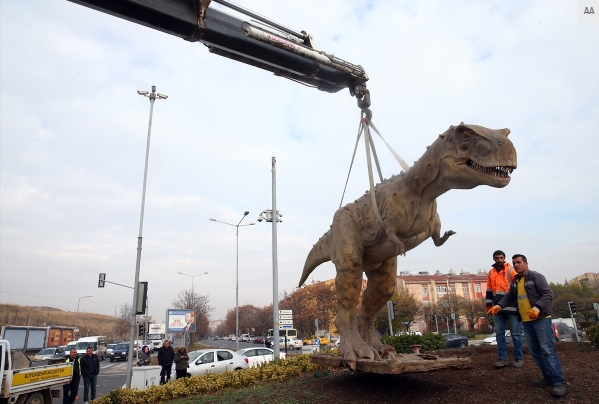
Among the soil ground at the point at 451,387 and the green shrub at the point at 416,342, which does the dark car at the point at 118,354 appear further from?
the soil ground at the point at 451,387

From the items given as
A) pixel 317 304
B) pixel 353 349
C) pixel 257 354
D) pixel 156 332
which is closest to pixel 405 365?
pixel 353 349

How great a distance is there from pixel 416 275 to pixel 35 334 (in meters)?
63.2

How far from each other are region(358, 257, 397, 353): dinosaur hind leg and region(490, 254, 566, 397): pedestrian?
1651mm

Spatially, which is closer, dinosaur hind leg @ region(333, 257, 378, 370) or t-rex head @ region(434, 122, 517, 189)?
t-rex head @ region(434, 122, 517, 189)

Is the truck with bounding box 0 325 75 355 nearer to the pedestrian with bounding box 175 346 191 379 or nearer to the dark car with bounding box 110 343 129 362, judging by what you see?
the pedestrian with bounding box 175 346 191 379

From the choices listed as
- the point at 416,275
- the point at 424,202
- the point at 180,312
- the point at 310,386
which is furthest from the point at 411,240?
the point at 416,275

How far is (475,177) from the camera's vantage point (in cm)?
425

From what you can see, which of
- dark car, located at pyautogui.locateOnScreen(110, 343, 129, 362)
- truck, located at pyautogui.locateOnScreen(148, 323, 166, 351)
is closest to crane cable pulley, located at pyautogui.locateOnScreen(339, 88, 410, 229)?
dark car, located at pyautogui.locateOnScreen(110, 343, 129, 362)

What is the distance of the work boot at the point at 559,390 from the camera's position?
4.46 meters

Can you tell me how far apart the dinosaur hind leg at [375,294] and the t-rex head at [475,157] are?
77.7 inches

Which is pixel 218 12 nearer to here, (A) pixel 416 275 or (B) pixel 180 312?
(B) pixel 180 312

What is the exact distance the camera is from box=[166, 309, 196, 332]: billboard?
109ft

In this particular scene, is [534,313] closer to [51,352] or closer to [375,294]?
[375,294]

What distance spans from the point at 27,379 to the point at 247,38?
32.7 ft
